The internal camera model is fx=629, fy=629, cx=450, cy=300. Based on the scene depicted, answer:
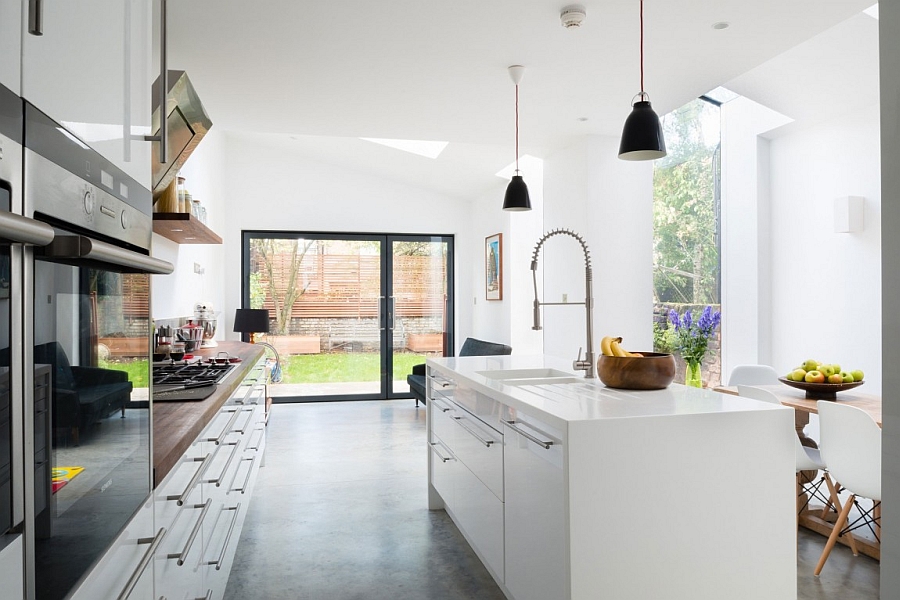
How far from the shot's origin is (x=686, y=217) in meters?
5.91

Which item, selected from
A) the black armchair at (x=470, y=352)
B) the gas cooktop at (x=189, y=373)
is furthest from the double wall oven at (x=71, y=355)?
the black armchair at (x=470, y=352)

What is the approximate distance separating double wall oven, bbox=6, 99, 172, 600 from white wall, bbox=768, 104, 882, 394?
450cm

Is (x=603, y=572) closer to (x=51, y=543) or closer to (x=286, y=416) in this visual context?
(x=51, y=543)

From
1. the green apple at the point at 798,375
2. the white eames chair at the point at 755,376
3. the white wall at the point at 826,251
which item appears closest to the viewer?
the green apple at the point at 798,375

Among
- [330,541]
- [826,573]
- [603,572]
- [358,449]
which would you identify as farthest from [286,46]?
[826,573]

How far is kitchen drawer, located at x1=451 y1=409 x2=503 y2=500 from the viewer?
2.35 metres

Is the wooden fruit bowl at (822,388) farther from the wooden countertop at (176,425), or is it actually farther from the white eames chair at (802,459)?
the wooden countertop at (176,425)

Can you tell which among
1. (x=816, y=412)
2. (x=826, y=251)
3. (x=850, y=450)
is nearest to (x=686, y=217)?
(x=826, y=251)

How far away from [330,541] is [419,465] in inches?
59.6

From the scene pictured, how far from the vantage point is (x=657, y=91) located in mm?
3967

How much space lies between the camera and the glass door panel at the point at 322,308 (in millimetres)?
7555

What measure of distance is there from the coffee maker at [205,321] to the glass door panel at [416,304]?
292 centimetres

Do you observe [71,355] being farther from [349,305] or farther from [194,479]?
[349,305]

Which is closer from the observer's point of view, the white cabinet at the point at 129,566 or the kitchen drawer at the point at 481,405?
the white cabinet at the point at 129,566
